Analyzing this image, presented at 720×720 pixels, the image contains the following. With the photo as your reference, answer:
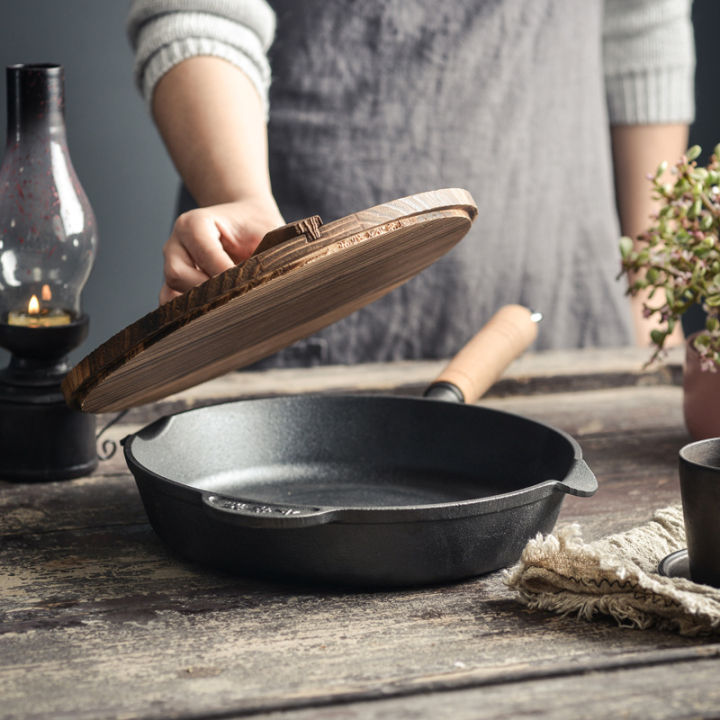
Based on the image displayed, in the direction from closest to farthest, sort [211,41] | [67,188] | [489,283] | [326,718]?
[326,718], [67,188], [211,41], [489,283]

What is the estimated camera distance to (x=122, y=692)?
0.63m

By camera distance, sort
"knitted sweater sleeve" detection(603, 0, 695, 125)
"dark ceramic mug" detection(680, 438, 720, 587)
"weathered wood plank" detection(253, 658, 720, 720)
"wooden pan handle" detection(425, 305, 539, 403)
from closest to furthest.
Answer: "weathered wood plank" detection(253, 658, 720, 720)
"dark ceramic mug" detection(680, 438, 720, 587)
"wooden pan handle" detection(425, 305, 539, 403)
"knitted sweater sleeve" detection(603, 0, 695, 125)

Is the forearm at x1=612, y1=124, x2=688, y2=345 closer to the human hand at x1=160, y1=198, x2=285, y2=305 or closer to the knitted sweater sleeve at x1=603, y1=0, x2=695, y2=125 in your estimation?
the knitted sweater sleeve at x1=603, y1=0, x2=695, y2=125

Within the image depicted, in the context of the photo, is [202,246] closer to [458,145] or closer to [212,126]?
[212,126]

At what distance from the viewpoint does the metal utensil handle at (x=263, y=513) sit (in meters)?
0.72

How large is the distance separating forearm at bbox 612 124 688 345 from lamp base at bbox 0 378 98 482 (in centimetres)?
119

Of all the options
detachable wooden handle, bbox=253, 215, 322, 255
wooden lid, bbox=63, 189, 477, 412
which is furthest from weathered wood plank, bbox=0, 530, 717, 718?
detachable wooden handle, bbox=253, 215, 322, 255

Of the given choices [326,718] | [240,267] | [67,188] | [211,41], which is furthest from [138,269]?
[326,718]

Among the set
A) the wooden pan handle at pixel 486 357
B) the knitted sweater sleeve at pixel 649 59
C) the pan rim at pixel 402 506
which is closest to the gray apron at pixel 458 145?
the knitted sweater sleeve at pixel 649 59

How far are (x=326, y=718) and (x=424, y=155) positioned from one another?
1287mm

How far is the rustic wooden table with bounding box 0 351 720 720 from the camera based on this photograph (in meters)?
0.61

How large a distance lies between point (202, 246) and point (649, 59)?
1204 millimetres

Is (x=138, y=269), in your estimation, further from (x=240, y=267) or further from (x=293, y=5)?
(x=240, y=267)

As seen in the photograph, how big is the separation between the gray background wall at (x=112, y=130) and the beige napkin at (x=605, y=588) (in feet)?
7.69
